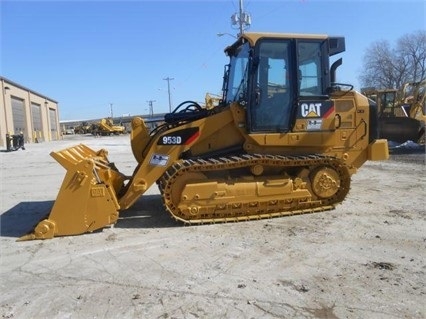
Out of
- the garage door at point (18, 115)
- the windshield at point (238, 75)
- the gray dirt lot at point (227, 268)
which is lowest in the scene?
the gray dirt lot at point (227, 268)

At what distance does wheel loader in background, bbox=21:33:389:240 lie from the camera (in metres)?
6.52

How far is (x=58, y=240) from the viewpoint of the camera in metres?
5.95

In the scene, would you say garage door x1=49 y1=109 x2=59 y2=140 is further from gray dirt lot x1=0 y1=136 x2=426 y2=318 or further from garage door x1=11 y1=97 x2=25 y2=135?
gray dirt lot x1=0 y1=136 x2=426 y2=318

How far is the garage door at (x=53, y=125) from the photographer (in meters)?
60.2

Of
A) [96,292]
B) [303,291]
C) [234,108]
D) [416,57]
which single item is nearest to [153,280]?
[96,292]

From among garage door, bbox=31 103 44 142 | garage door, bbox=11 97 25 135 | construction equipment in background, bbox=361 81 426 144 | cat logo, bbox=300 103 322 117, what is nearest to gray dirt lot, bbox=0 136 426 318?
cat logo, bbox=300 103 322 117

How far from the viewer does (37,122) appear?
5150 centimetres

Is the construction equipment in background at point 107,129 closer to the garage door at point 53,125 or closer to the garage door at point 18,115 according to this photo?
the garage door at point 53,125

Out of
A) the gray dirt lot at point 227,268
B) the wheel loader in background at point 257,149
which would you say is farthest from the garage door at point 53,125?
the wheel loader in background at point 257,149

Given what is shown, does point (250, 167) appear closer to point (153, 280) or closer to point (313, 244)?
point (313, 244)

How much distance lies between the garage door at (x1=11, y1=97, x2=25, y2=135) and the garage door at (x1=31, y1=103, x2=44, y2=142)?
3.66m

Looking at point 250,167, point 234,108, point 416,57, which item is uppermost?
point 416,57

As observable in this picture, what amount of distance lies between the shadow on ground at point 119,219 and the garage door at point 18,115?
35.3 metres

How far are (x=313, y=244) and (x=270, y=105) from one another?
2.49 meters
